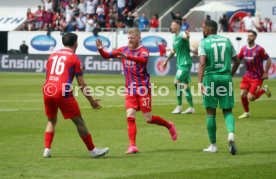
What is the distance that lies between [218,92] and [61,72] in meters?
2.78

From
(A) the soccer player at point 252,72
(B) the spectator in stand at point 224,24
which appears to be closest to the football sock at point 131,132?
(A) the soccer player at point 252,72

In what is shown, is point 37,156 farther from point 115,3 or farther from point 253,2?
point 115,3

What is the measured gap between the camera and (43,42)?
4953 centimetres

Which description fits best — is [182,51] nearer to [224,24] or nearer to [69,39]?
[69,39]

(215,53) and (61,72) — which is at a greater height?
(215,53)

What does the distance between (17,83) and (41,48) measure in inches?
614

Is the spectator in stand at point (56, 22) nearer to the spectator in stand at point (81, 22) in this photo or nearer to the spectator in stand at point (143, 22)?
the spectator in stand at point (81, 22)

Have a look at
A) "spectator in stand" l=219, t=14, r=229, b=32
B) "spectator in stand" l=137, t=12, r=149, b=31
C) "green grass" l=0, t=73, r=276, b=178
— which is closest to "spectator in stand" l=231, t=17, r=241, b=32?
"spectator in stand" l=219, t=14, r=229, b=32

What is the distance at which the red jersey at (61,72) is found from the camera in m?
12.8

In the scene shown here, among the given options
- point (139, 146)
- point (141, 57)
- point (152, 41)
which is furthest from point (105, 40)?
point (141, 57)

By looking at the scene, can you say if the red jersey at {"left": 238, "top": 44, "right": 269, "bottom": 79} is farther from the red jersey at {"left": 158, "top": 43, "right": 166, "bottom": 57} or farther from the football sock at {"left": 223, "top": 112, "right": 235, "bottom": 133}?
the red jersey at {"left": 158, "top": 43, "right": 166, "bottom": 57}

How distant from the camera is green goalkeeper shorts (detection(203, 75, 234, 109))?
13.6 m

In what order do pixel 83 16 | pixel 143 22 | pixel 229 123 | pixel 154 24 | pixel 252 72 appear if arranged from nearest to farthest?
pixel 229 123, pixel 252 72, pixel 154 24, pixel 143 22, pixel 83 16

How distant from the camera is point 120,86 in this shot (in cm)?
3291
